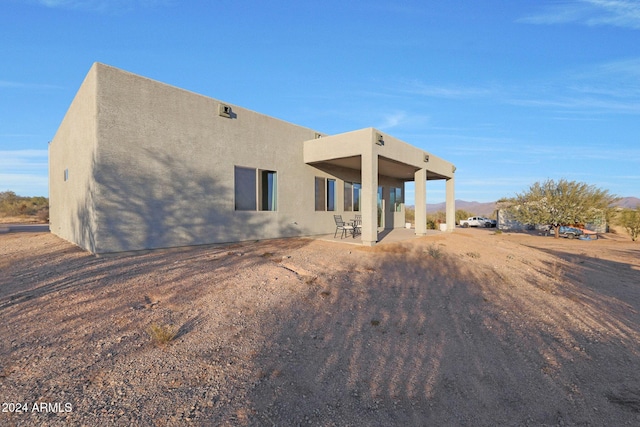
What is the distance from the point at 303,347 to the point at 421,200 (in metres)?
11.4

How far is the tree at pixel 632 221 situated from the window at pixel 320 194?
22.7 metres

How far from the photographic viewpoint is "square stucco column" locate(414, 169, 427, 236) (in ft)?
45.5

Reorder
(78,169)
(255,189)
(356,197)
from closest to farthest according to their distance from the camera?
(78,169) → (255,189) → (356,197)

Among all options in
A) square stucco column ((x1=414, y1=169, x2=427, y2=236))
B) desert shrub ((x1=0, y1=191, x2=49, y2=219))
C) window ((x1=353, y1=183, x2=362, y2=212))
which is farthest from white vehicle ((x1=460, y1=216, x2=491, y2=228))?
desert shrub ((x1=0, y1=191, x2=49, y2=219))

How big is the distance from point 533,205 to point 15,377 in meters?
27.0

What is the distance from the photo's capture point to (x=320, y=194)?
13.2 metres

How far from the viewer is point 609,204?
21703 mm

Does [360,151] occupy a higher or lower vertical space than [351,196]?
higher

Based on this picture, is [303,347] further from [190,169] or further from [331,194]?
[331,194]

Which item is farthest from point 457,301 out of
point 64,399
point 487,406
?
point 64,399

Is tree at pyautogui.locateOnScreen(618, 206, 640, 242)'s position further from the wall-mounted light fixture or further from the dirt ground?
the wall-mounted light fixture

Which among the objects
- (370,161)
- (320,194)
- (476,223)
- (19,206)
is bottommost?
(476,223)

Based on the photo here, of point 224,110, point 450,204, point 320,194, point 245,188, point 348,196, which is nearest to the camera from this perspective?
point 224,110

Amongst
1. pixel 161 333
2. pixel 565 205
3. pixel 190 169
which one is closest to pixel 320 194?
pixel 190 169
